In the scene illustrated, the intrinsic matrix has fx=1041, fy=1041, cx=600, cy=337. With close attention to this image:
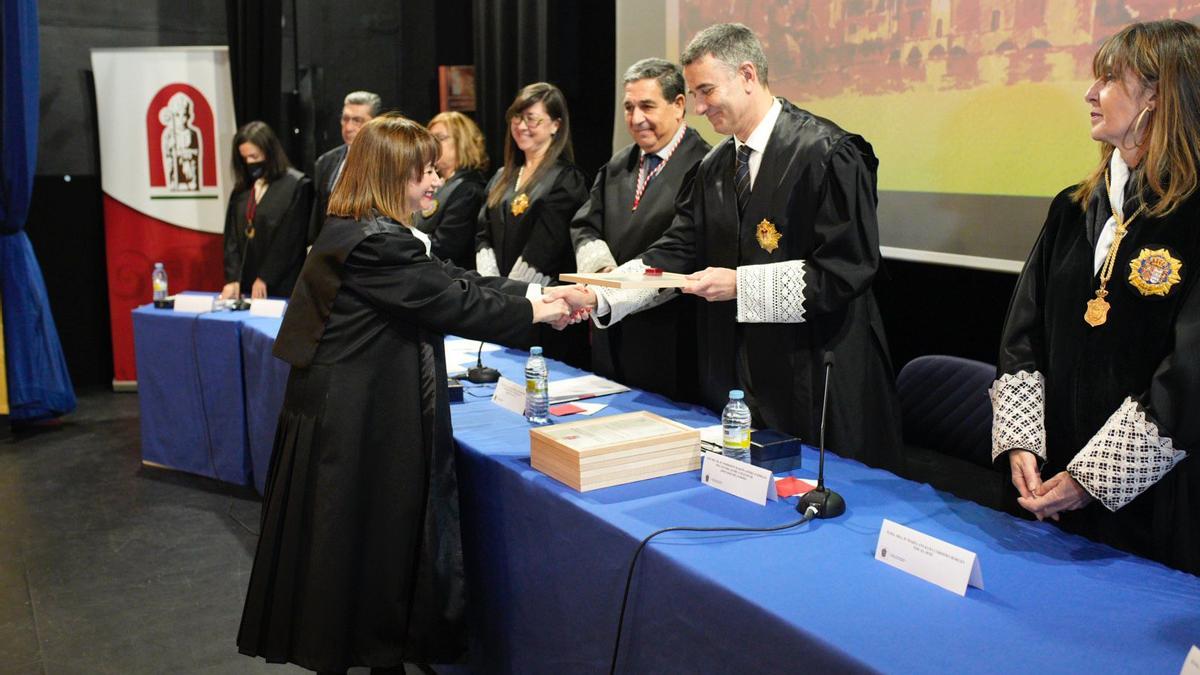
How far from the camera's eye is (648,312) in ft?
10.5

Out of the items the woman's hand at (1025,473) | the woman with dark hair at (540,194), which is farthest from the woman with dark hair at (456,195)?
the woman's hand at (1025,473)

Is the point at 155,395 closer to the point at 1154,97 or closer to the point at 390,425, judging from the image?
the point at 390,425

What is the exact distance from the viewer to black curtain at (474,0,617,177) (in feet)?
16.5

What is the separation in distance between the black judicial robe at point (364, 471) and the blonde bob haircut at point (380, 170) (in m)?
0.05

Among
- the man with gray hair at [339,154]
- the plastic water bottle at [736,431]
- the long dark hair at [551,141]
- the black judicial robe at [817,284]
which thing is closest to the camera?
the plastic water bottle at [736,431]

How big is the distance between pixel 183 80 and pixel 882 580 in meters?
5.81

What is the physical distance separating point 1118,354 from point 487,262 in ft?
8.56

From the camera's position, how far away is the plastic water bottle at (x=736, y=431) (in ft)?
6.84

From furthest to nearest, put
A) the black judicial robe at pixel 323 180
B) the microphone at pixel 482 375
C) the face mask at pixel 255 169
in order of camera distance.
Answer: the face mask at pixel 255 169
the black judicial robe at pixel 323 180
the microphone at pixel 482 375

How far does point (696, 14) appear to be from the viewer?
13.6ft

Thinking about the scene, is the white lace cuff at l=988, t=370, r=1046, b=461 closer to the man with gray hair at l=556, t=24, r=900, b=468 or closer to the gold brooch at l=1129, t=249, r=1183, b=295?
the gold brooch at l=1129, t=249, r=1183, b=295

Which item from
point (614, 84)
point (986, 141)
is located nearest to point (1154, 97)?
point (986, 141)

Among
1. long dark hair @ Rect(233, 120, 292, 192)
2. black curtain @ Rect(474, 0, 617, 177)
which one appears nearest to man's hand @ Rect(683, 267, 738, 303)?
black curtain @ Rect(474, 0, 617, 177)

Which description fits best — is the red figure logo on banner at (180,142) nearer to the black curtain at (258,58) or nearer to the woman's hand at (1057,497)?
the black curtain at (258,58)
